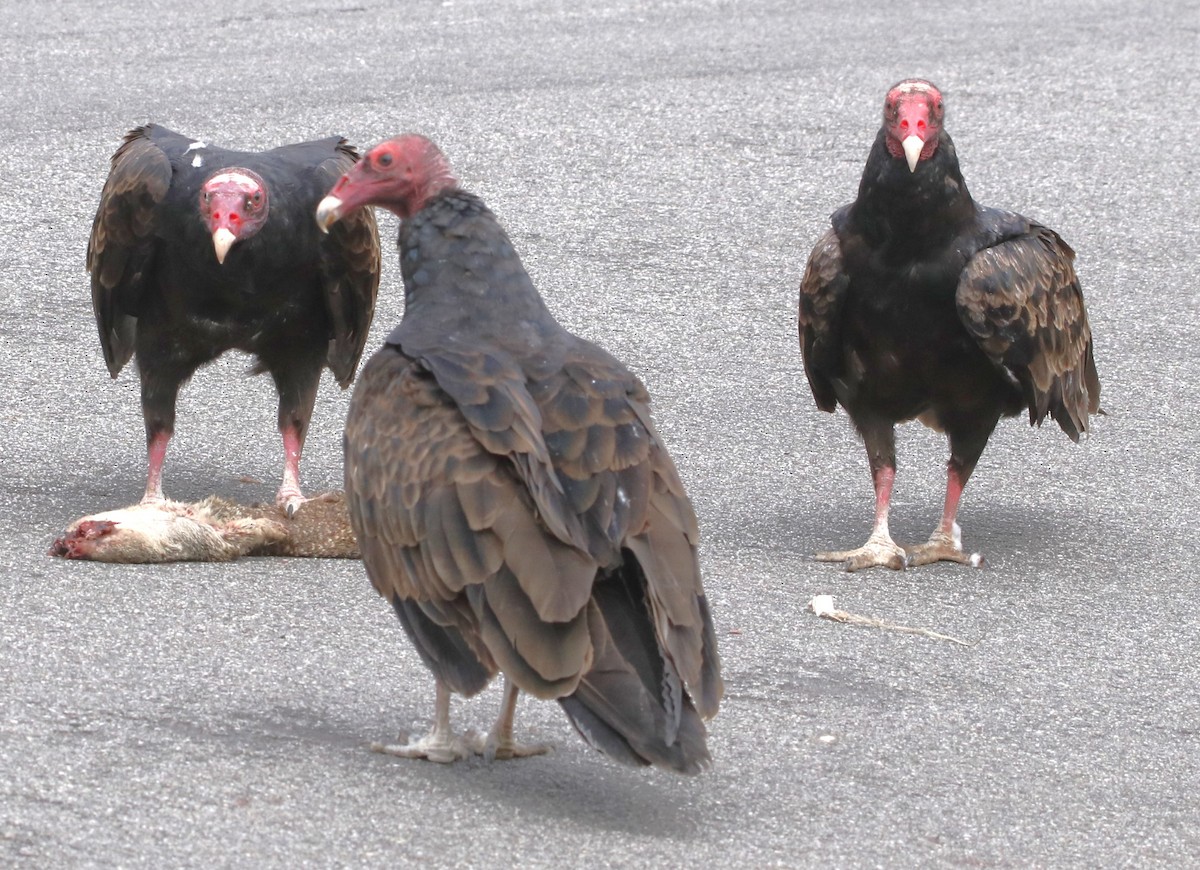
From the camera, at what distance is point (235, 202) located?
17.7 feet

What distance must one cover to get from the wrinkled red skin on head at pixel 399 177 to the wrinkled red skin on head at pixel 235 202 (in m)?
0.95

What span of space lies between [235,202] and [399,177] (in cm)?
110

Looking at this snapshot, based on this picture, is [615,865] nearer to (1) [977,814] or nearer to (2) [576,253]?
(1) [977,814]

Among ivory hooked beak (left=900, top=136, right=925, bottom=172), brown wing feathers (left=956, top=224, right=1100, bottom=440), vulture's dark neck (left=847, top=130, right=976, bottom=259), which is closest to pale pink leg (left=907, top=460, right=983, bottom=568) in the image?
brown wing feathers (left=956, top=224, right=1100, bottom=440)

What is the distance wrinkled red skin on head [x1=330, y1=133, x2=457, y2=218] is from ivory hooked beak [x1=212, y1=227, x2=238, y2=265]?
0.90 m

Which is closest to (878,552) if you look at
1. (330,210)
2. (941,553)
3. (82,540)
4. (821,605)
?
(941,553)

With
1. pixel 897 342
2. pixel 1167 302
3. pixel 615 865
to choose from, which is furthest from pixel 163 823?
pixel 1167 302

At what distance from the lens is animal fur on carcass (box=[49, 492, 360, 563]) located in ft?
16.8

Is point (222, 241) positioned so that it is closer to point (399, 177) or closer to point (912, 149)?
point (399, 177)

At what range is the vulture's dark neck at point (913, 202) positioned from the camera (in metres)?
5.53

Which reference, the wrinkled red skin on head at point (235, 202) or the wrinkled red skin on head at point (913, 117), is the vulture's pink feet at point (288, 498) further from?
the wrinkled red skin on head at point (913, 117)

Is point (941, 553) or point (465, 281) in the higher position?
point (465, 281)

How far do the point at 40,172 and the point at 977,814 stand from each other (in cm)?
643

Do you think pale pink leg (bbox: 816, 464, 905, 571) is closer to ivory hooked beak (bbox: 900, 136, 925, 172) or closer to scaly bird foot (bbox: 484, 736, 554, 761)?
ivory hooked beak (bbox: 900, 136, 925, 172)
